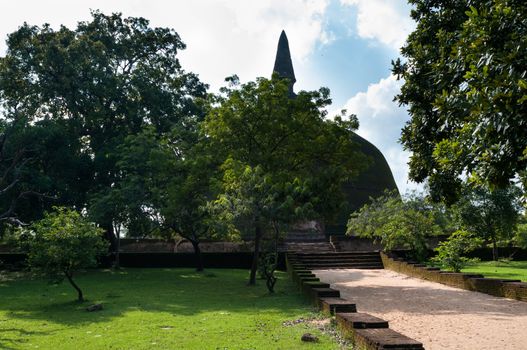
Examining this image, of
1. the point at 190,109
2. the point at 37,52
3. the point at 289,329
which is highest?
the point at 37,52

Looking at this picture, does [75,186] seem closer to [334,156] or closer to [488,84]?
[334,156]

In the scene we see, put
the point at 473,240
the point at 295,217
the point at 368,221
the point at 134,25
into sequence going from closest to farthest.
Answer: the point at 295,217, the point at 473,240, the point at 368,221, the point at 134,25

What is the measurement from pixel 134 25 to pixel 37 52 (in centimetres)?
633

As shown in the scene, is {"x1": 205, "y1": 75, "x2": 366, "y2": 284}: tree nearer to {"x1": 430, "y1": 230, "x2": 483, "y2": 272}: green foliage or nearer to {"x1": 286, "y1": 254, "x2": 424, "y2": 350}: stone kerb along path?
{"x1": 430, "y1": 230, "x2": 483, "y2": 272}: green foliage

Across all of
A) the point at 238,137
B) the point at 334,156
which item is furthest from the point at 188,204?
the point at 334,156

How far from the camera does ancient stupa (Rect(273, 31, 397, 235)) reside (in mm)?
47203

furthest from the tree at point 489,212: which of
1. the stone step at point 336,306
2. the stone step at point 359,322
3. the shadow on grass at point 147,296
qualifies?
the stone step at point 359,322

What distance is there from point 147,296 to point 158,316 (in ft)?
15.6

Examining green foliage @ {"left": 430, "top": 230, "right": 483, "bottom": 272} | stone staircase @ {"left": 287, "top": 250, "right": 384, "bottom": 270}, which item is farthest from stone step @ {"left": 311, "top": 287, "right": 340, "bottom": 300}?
stone staircase @ {"left": 287, "top": 250, "right": 384, "bottom": 270}

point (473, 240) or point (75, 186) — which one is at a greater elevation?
point (75, 186)

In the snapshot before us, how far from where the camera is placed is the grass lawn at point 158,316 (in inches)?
336

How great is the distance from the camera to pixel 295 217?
618 inches

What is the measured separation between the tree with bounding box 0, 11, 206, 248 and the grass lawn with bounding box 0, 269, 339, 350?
6812 millimetres

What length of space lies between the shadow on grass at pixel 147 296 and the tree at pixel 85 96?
4438 millimetres
